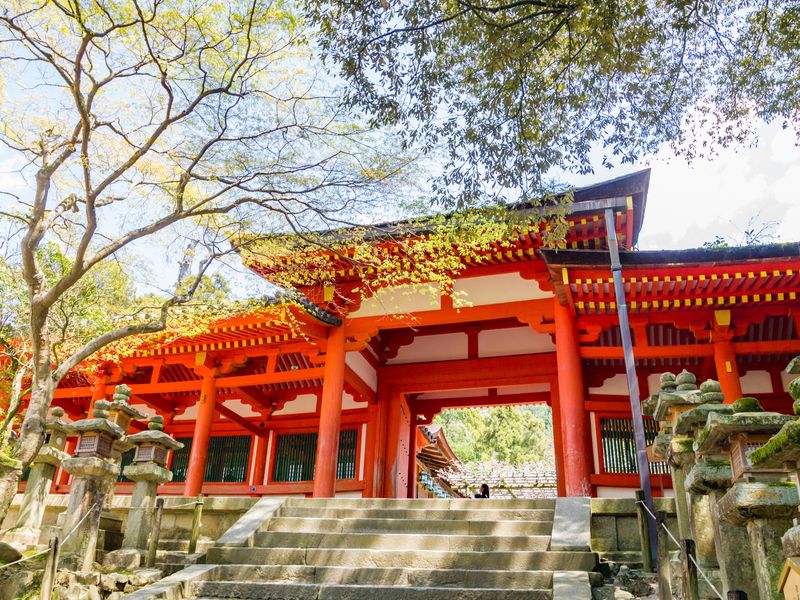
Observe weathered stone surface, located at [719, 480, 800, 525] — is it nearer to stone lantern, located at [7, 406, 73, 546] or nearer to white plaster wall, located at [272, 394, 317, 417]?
stone lantern, located at [7, 406, 73, 546]

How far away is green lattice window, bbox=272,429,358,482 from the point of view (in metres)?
13.6

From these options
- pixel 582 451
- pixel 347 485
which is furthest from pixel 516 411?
pixel 582 451

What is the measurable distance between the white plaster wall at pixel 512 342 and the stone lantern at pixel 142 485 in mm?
7158

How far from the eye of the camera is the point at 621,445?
11688 millimetres

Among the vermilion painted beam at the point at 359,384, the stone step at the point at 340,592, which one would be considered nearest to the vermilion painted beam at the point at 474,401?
the vermilion painted beam at the point at 359,384

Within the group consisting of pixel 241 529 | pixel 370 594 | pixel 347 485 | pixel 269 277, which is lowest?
pixel 370 594

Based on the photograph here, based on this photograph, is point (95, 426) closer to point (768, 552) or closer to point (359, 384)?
point (359, 384)

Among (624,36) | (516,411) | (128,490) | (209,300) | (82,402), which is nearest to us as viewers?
(624,36)

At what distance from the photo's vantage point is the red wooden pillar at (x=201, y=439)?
12422mm

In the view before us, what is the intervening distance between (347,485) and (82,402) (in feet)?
26.9

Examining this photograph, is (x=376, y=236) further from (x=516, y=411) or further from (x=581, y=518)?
(x=516, y=411)

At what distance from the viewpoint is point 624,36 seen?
6324 mm

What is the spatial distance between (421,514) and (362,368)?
6.00 meters

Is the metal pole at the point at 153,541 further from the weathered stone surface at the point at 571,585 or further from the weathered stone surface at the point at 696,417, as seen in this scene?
the weathered stone surface at the point at 696,417
